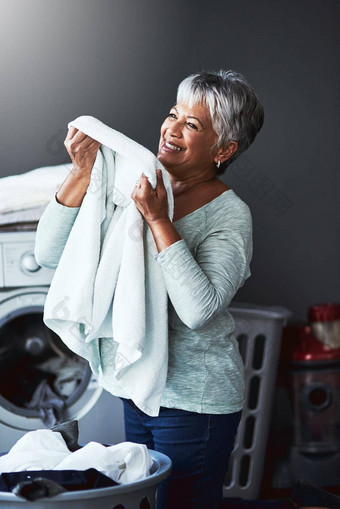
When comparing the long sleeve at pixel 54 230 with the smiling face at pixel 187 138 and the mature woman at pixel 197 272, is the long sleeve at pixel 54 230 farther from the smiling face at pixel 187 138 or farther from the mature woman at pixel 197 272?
the smiling face at pixel 187 138

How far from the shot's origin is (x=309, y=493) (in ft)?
7.09

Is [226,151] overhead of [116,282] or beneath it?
overhead

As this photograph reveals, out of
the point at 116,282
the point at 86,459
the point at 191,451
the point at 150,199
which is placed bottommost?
the point at 191,451

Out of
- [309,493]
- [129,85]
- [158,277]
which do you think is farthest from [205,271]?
[129,85]

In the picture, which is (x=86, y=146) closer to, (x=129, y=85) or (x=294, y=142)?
(x=129, y=85)

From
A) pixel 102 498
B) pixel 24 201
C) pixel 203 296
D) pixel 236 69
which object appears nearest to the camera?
pixel 102 498

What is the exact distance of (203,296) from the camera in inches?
51.6

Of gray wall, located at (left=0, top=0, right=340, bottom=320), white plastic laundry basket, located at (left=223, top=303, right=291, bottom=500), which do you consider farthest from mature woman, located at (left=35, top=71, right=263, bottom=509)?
gray wall, located at (left=0, top=0, right=340, bottom=320)

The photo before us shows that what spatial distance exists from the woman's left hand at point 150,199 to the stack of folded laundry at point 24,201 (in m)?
0.66

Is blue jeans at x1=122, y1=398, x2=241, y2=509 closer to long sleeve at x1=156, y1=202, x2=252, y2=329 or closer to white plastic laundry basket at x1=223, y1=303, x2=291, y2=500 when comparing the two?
long sleeve at x1=156, y1=202, x2=252, y2=329

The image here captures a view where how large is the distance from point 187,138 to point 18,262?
0.74m

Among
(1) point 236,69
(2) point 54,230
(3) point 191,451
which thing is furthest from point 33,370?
(1) point 236,69

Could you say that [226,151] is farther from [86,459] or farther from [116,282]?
[86,459]

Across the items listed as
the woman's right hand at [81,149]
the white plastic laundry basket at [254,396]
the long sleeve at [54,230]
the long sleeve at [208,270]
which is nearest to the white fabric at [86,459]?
the long sleeve at [208,270]
